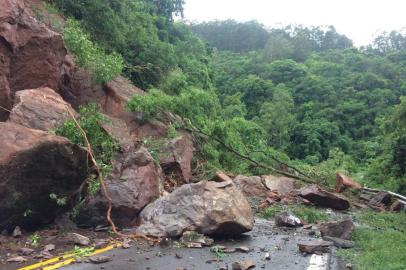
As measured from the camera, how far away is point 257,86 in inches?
2009

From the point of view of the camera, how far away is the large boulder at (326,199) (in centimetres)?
1353

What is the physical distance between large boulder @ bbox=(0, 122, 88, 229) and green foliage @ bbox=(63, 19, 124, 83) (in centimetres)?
605

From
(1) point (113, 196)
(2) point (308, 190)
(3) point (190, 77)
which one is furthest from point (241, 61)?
(1) point (113, 196)

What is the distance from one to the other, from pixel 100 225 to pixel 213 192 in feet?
7.16

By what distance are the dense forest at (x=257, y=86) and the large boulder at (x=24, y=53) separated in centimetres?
184

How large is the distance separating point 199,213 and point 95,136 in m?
3.39

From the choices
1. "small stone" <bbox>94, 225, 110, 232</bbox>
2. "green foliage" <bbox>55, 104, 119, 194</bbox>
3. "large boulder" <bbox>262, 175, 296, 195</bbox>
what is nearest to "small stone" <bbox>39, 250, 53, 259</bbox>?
"small stone" <bbox>94, 225, 110, 232</bbox>

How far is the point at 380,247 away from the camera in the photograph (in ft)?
25.0

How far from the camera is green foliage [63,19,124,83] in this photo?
13.7m

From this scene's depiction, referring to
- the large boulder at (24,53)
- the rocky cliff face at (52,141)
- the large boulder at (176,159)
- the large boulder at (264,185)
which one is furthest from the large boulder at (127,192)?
the large boulder at (264,185)

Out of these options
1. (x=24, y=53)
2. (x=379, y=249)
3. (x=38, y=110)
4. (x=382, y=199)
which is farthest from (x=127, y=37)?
(x=379, y=249)

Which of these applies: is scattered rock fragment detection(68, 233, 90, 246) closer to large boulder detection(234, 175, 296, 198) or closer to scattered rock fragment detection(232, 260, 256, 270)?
scattered rock fragment detection(232, 260, 256, 270)

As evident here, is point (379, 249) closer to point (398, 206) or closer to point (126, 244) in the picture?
point (126, 244)

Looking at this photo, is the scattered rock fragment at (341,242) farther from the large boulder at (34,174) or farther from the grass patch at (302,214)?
the large boulder at (34,174)
